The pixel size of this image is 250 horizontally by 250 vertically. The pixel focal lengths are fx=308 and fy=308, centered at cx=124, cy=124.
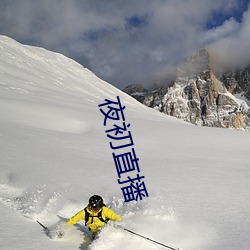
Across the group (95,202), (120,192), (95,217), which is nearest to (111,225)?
(95,217)

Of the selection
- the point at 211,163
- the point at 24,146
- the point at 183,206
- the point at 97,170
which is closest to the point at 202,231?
the point at 183,206

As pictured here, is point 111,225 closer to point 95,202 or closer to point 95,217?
point 95,217

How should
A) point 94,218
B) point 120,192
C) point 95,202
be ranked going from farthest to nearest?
point 120,192, point 94,218, point 95,202

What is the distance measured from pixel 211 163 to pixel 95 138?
5.56 m

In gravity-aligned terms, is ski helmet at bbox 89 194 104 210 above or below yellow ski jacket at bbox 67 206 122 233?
above

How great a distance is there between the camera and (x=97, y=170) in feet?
31.4

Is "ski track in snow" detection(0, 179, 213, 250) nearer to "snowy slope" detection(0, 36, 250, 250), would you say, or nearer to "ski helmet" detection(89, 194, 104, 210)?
"snowy slope" detection(0, 36, 250, 250)

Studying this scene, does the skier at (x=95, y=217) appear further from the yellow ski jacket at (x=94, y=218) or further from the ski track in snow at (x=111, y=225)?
the ski track in snow at (x=111, y=225)

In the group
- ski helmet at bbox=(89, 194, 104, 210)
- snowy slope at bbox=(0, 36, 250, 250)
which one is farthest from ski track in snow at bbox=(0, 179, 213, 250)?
ski helmet at bbox=(89, 194, 104, 210)

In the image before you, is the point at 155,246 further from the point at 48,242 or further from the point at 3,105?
the point at 3,105

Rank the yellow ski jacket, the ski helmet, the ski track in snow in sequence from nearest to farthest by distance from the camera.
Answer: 1. the ski track in snow
2. the ski helmet
3. the yellow ski jacket

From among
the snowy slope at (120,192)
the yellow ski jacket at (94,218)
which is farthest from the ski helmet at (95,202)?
the snowy slope at (120,192)

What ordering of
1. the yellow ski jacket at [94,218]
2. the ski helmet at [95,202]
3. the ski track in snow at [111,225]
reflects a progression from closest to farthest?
the ski track in snow at [111,225], the ski helmet at [95,202], the yellow ski jacket at [94,218]

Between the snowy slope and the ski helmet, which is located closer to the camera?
the snowy slope
